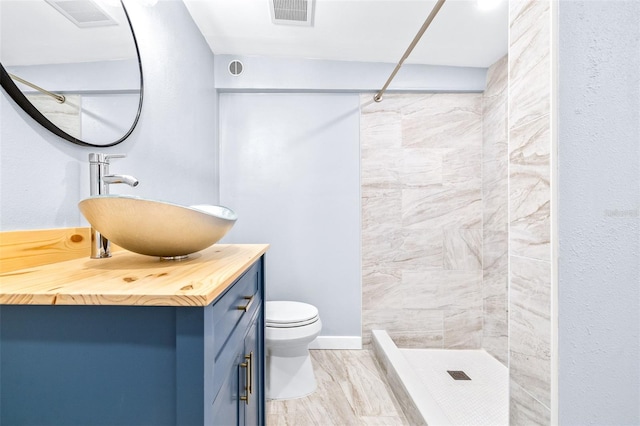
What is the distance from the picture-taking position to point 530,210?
2.81 feet

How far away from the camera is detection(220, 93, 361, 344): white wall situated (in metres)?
2.34

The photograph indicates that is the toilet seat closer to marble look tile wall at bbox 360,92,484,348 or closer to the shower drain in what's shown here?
marble look tile wall at bbox 360,92,484,348

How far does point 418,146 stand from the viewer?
2.36m

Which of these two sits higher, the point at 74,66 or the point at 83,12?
the point at 83,12

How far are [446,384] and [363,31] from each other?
7.48 ft

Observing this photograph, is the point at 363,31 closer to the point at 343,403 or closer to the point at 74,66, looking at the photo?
the point at 74,66

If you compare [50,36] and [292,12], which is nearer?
[50,36]

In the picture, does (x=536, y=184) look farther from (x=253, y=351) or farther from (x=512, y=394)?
(x=253, y=351)

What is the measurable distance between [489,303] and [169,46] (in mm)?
2632

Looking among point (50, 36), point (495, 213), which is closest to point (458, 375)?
point (495, 213)

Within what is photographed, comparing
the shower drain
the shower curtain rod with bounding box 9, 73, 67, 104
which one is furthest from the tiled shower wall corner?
the shower curtain rod with bounding box 9, 73, 67, 104

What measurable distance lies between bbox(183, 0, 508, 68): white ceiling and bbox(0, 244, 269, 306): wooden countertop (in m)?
1.58

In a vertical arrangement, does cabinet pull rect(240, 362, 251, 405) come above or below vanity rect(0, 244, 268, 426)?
below

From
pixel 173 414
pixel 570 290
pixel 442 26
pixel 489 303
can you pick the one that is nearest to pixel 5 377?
pixel 173 414
